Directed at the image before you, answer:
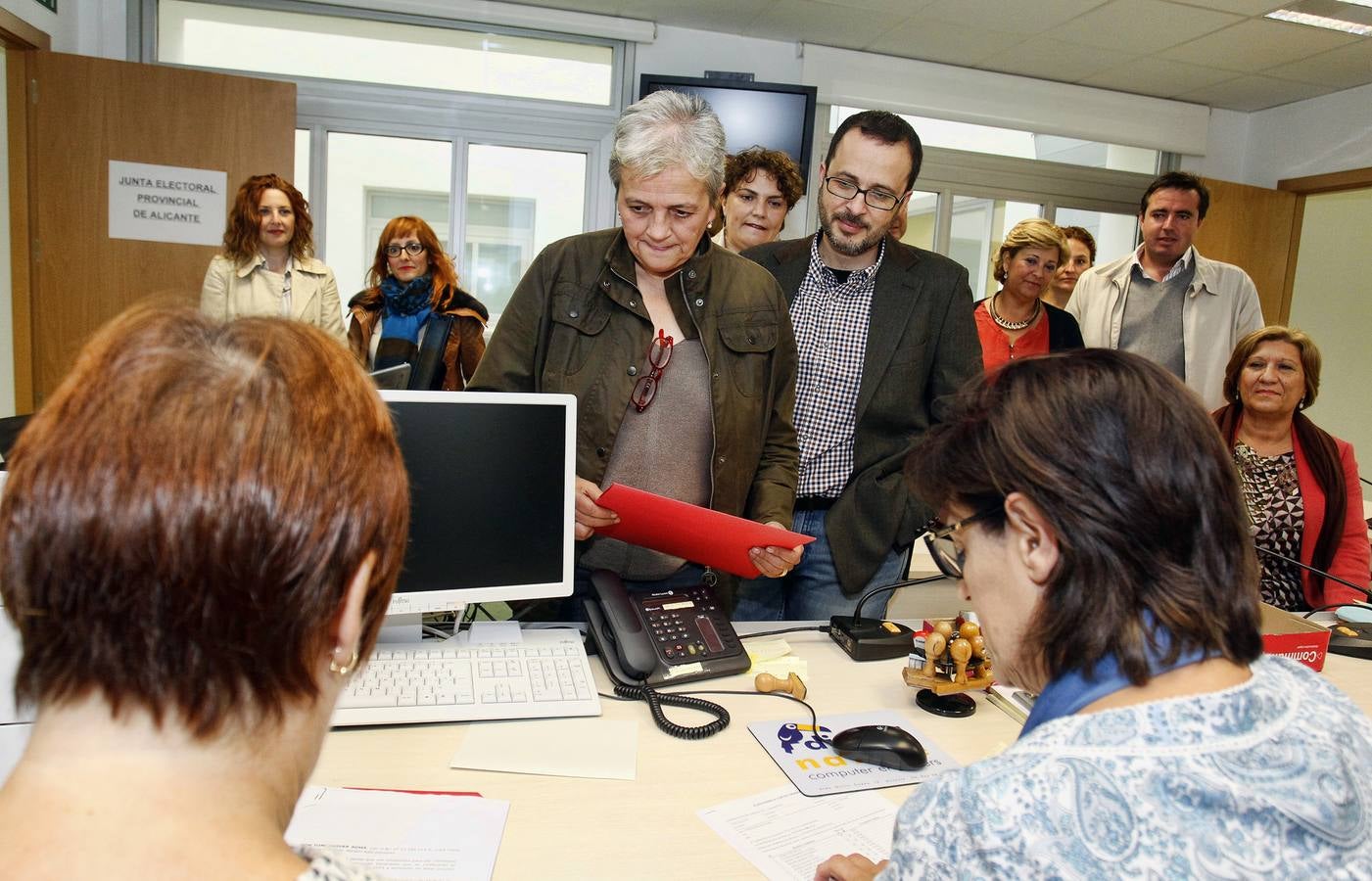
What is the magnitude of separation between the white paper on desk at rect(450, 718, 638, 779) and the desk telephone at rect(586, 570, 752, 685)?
0.45ft

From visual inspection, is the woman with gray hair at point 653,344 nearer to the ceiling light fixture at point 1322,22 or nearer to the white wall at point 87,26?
the white wall at point 87,26

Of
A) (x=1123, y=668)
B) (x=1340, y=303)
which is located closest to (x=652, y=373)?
(x=1123, y=668)

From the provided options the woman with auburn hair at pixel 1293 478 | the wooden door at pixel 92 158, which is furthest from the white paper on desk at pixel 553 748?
the wooden door at pixel 92 158

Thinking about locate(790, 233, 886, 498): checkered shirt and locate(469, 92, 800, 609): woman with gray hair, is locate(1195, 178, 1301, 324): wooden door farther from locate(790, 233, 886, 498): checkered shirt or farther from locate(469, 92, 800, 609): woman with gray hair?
locate(469, 92, 800, 609): woman with gray hair

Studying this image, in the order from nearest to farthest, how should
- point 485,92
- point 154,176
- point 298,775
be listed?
1. point 298,775
2. point 154,176
3. point 485,92

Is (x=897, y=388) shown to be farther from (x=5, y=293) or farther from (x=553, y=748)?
(x=5, y=293)

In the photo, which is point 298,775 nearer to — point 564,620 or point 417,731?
point 417,731

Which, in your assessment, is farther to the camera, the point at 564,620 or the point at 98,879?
the point at 564,620

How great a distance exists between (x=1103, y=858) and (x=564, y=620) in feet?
3.93

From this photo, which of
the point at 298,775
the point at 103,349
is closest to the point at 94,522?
the point at 103,349

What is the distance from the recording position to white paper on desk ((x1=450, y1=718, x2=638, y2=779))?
3.79 ft

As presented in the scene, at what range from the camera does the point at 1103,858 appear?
0.64m

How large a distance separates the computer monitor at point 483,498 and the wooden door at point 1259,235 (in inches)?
220

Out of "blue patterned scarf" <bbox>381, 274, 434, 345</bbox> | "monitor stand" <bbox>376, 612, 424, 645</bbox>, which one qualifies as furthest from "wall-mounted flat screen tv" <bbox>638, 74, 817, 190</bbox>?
"monitor stand" <bbox>376, 612, 424, 645</bbox>
